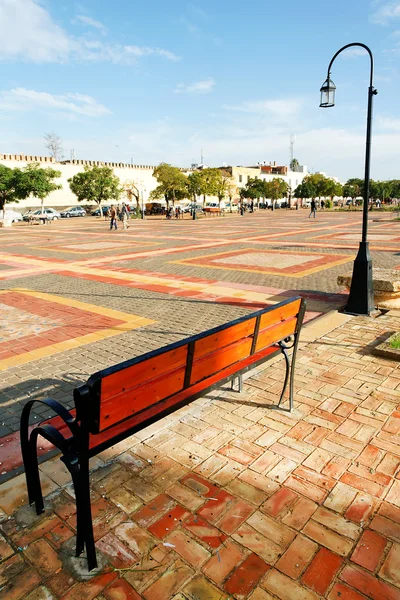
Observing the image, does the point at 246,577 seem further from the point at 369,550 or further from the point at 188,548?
the point at 369,550

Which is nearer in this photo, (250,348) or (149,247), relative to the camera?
(250,348)

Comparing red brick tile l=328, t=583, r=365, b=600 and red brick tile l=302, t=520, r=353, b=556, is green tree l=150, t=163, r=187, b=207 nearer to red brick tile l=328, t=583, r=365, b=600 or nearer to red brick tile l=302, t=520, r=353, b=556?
red brick tile l=302, t=520, r=353, b=556

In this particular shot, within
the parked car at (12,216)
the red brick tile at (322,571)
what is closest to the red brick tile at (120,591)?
the red brick tile at (322,571)

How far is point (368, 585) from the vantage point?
6.86 ft

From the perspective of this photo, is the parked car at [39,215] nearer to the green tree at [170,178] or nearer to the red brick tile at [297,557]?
the green tree at [170,178]

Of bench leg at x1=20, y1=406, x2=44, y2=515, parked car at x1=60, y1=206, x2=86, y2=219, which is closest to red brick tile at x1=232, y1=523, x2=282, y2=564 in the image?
bench leg at x1=20, y1=406, x2=44, y2=515

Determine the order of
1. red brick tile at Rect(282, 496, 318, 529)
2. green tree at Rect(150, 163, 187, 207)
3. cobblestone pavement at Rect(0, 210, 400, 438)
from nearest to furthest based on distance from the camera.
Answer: red brick tile at Rect(282, 496, 318, 529) → cobblestone pavement at Rect(0, 210, 400, 438) → green tree at Rect(150, 163, 187, 207)

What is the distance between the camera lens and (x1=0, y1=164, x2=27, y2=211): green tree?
127 feet

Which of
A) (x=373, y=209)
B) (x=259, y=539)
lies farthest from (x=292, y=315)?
(x=373, y=209)

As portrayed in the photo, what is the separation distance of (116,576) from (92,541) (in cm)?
21

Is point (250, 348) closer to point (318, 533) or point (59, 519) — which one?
point (318, 533)

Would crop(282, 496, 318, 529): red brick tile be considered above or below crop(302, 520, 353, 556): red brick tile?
above

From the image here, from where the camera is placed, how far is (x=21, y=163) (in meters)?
57.0

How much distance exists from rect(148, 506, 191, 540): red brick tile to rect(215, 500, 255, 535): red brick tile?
22cm
